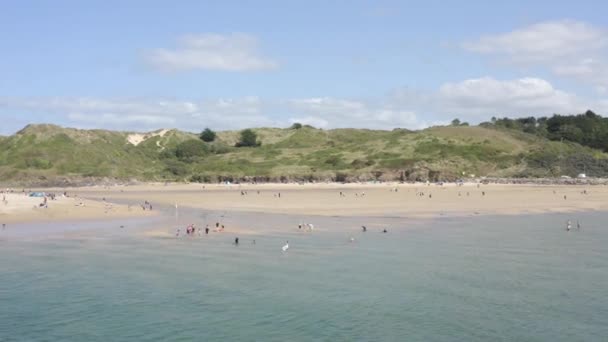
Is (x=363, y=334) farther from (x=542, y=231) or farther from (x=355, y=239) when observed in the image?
(x=542, y=231)

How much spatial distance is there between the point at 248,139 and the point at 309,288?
15674cm

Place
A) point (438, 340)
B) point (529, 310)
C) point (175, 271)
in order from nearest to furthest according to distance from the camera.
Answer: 1. point (438, 340)
2. point (529, 310)
3. point (175, 271)

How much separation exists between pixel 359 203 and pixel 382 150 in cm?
7334

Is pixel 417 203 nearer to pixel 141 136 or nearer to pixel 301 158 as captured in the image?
pixel 301 158

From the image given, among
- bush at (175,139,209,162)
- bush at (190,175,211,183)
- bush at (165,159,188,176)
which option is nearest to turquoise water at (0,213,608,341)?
bush at (190,175,211,183)

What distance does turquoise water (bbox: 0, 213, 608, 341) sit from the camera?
2008 centimetres

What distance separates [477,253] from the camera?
113 ft

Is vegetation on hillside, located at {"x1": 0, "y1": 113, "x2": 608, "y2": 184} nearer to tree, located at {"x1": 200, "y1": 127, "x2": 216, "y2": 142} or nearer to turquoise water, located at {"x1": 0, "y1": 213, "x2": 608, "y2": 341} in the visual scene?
tree, located at {"x1": 200, "y1": 127, "x2": 216, "y2": 142}

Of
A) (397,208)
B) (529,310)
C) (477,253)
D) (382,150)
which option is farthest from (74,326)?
(382,150)

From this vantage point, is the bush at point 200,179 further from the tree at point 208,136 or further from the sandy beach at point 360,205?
the tree at point 208,136

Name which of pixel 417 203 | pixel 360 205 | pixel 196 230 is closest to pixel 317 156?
A: pixel 417 203

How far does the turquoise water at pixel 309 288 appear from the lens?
65.9ft

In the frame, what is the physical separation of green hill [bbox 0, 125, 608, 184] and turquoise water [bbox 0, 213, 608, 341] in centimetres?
8165

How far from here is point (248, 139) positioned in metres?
181
